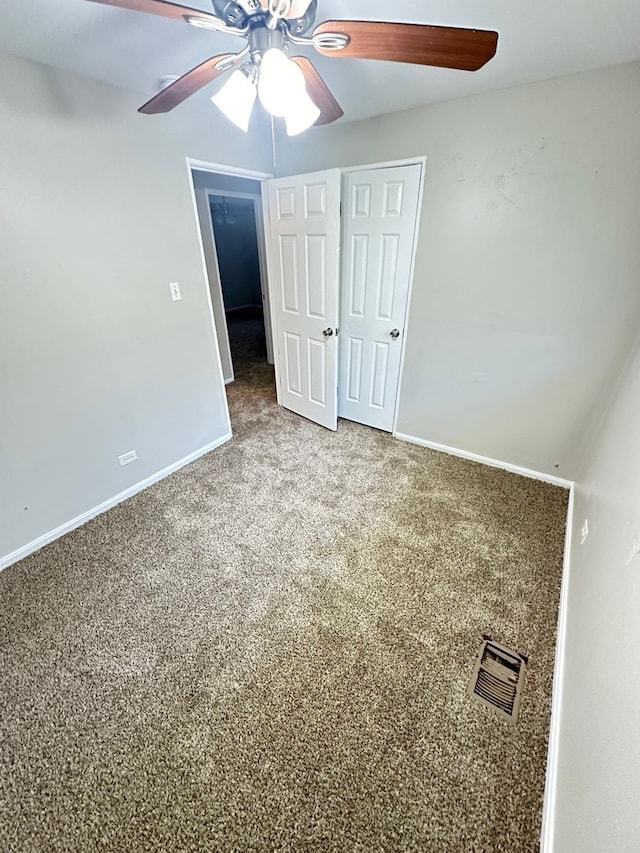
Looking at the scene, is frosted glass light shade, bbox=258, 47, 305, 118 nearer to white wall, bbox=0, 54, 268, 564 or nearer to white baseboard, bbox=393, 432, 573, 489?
white wall, bbox=0, 54, 268, 564

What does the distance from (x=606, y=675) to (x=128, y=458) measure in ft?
8.31

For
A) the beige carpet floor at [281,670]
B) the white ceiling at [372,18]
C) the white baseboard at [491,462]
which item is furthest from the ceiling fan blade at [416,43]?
the white baseboard at [491,462]

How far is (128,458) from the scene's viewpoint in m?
2.31

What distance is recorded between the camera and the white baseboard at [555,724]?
1.00 m

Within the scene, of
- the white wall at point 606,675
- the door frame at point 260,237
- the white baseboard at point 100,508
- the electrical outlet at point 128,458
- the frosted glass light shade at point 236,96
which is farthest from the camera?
the door frame at point 260,237

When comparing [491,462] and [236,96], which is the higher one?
[236,96]

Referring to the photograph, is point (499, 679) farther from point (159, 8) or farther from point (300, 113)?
point (159, 8)

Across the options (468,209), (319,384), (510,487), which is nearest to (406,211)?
(468,209)

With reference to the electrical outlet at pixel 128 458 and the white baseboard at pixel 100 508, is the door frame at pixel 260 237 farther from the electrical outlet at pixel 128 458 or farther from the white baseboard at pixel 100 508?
the electrical outlet at pixel 128 458

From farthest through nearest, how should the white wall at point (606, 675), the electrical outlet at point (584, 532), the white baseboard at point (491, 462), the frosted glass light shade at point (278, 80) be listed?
the white baseboard at point (491, 462) < the electrical outlet at point (584, 532) < the frosted glass light shade at point (278, 80) < the white wall at point (606, 675)

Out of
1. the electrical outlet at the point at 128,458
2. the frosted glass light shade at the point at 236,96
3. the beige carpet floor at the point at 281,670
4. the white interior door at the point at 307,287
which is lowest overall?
the beige carpet floor at the point at 281,670

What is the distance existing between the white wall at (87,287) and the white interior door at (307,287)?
0.44 metres

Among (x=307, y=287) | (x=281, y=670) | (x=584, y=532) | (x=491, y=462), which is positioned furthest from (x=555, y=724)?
(x=307, y=287)

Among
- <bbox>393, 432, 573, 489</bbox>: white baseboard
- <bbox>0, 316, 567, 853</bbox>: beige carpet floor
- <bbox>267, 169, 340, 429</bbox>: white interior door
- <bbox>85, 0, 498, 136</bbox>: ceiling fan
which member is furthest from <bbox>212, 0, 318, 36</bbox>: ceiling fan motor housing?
<bbox>393, 432, 573, 489</bbox>: white baseboard
